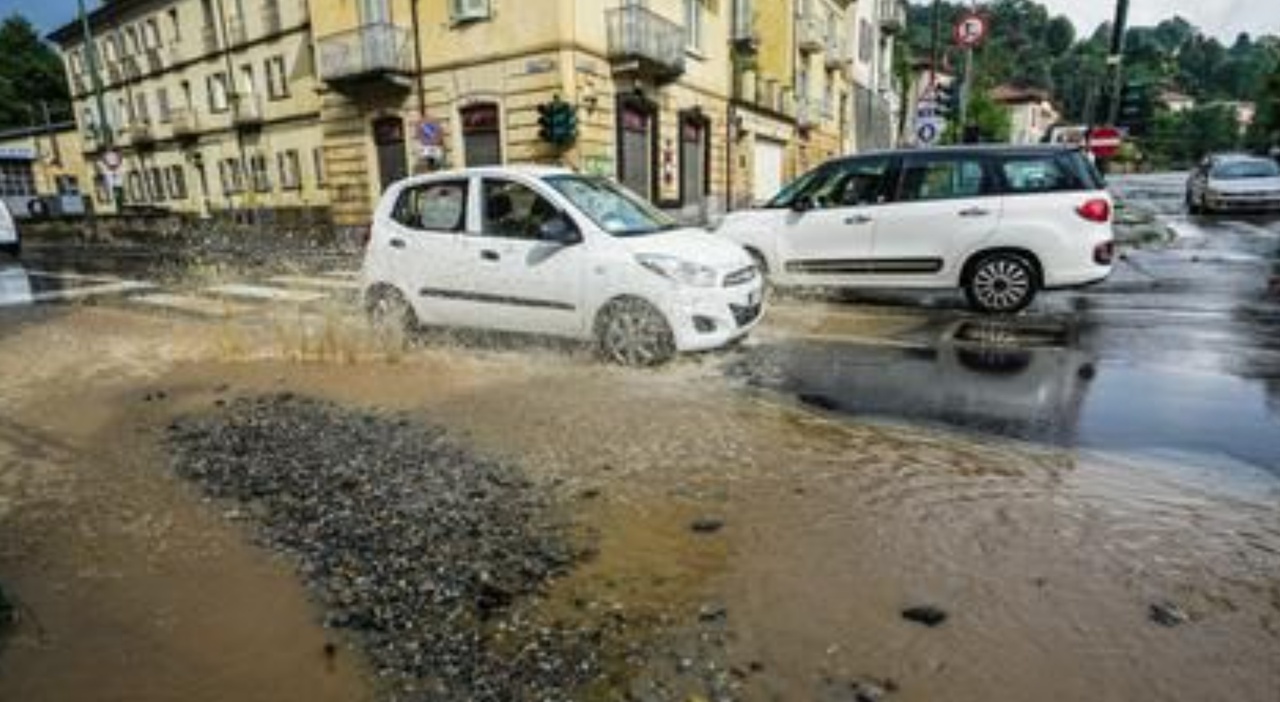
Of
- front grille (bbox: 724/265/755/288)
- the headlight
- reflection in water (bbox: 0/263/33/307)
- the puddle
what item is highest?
the headlight

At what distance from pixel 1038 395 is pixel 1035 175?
359 centimetres

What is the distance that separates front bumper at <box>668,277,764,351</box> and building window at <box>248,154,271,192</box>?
94.9ft

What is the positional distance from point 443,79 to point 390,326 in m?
15.1

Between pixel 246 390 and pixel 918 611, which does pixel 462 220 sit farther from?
pixel 918 611

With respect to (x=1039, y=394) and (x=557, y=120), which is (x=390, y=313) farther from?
(x=557, y=120)

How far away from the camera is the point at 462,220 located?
288 inches

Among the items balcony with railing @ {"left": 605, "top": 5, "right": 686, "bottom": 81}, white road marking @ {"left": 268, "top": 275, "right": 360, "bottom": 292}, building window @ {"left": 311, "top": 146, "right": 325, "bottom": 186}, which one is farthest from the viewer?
building window @ {"left": 311, "top": 146, "right": 325, "bottom": 186}

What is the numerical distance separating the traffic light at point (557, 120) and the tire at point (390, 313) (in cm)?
1043

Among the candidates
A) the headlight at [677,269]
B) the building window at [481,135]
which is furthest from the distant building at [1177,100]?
the headlight at [677,269]

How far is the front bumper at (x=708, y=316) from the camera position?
6.40 m

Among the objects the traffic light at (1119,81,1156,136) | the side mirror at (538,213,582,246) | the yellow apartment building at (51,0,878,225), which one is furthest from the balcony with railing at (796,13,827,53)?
the side mirror at (538,213,582,246)

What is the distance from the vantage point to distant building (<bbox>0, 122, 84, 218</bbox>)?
46.4m

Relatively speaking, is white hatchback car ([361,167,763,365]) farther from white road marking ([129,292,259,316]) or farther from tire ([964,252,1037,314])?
white road marking ([129,292,259,316])

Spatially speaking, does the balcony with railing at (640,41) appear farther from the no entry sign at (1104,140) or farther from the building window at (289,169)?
the building window at (289,169)
